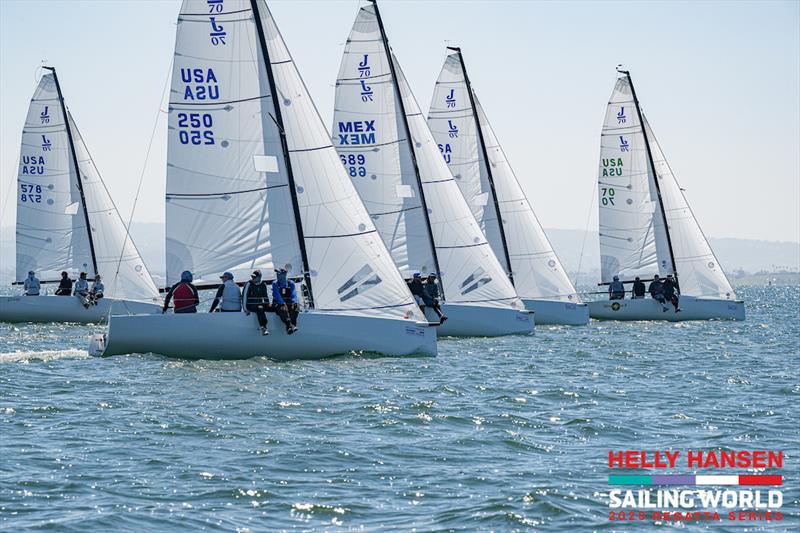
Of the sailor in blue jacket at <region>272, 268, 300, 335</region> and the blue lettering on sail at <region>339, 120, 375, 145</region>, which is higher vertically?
the blue lettering on sail at <region>339, 120, 375, 145</region>

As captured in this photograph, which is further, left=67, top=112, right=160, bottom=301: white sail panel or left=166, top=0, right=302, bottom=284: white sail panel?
left=67, top=112, right=160, bottom=301: white sail panel

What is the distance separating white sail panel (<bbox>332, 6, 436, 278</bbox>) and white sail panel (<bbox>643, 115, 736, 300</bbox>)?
13.9 m

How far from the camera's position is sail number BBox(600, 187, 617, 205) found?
42.1 m

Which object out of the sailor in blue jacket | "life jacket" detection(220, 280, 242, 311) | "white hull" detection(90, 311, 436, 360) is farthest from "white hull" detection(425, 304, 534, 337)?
"life jacket" detection(220, 280, 242, 311)

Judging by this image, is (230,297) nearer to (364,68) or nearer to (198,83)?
(198,83)

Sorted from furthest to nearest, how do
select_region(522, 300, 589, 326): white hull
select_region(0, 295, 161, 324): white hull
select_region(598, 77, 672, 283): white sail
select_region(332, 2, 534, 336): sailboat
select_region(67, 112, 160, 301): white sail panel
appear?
select_region(598, 77, 672, 283): white sail → select_region(67, 112, 160, 301): white sail panel → select_region(522, 300, 589, 326): white hull → select_region(0, 295, 161, 324): white hull → select_region(332, 2, 534, 336): sailboat

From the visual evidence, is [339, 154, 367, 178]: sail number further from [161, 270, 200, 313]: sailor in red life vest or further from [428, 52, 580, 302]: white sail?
[161, 270, 200, 313]: sailor in red life vest

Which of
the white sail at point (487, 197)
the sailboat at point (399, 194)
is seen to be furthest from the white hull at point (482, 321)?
the white sail at point (487, 197)

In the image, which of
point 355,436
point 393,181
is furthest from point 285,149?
point 355,436

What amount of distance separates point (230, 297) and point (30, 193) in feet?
63.9

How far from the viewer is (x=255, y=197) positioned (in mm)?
22344

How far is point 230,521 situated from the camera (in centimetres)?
990

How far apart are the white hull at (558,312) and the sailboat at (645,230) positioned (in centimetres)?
381

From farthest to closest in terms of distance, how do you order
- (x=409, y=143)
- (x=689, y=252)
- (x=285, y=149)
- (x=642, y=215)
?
(x=642, y=215), (x=689, y=252), (x=409, y=143), (x=285, y=149)
